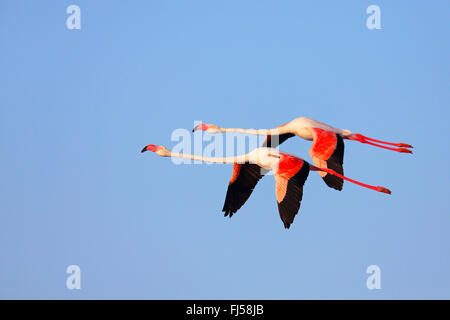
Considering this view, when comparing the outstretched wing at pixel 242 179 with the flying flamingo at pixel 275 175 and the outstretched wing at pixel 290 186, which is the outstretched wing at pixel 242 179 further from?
the outstretched wing at pixel 290 186

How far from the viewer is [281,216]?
2422 centimetres

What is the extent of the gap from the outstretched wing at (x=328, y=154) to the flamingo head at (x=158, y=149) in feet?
13.0

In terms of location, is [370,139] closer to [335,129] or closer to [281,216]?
[335,129]

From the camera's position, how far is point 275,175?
977 inches

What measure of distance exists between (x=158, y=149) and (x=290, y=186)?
4.57 metres

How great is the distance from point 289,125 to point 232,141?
68.0 inches

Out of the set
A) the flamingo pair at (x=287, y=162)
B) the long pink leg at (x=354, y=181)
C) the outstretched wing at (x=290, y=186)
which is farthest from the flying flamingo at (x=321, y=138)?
the outstretched wing at (x=290, y=186)

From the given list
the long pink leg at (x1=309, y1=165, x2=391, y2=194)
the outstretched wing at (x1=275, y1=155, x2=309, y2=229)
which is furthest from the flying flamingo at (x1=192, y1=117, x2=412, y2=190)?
the outstretched wing at (x1=275, y1=155, x2=309, y2=229)

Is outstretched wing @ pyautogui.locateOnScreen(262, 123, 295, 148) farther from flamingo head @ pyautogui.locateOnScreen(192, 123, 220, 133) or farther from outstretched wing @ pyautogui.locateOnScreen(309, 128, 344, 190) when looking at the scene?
flamingo head @ pyautogui.locateOnScreen(192, 123, 220, 133)

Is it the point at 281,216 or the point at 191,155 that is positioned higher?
the point at 191,155

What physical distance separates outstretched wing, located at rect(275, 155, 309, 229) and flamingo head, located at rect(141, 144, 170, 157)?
386 cm

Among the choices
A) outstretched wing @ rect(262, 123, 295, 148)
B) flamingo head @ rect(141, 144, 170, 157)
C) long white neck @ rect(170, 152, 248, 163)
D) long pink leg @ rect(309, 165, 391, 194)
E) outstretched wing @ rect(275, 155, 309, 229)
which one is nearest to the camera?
outstretched wing @ rect(275, 155, 309, 229)

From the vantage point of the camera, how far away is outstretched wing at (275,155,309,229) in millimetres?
24141

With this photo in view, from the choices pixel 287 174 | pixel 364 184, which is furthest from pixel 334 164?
pixel 287 174
